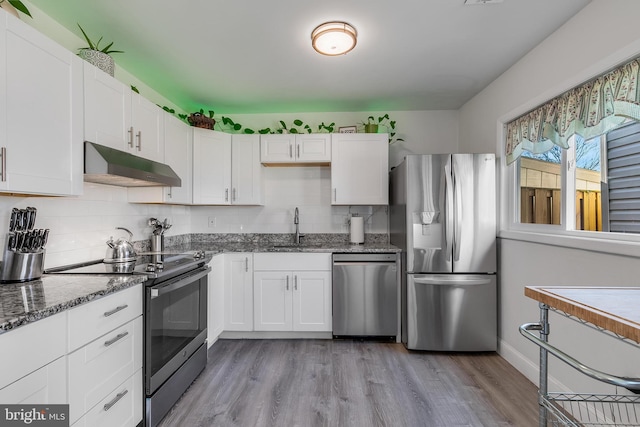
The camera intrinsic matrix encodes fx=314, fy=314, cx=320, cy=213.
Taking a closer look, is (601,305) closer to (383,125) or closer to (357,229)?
(357,229)

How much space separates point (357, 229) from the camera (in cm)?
351

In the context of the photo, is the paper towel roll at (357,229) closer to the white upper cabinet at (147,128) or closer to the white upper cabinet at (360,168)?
the white upper cabinet at (360,168)

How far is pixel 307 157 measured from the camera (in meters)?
3.42

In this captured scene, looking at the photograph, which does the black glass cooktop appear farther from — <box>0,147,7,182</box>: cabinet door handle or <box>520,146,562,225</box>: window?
<box>520,146,562,225</box>: window

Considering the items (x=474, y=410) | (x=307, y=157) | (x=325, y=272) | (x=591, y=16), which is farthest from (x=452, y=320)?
(x=591, y=16)

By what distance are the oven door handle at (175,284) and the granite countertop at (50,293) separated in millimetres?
100

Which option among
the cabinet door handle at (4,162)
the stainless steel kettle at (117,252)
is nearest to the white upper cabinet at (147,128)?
the stainless steel kettle at (117,252)

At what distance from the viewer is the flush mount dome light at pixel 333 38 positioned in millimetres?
2053

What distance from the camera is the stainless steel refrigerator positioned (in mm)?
2795

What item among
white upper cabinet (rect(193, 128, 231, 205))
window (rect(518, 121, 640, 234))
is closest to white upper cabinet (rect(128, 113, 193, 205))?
white upper cabinet (rect(193, 128, 231, 205))

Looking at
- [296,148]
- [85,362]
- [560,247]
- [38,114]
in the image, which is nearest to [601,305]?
[560,247]

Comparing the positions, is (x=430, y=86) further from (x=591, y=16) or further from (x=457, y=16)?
(x=591, y=16)

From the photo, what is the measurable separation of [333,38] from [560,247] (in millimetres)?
2057

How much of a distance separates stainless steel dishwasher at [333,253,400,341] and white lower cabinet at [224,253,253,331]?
842 mm
